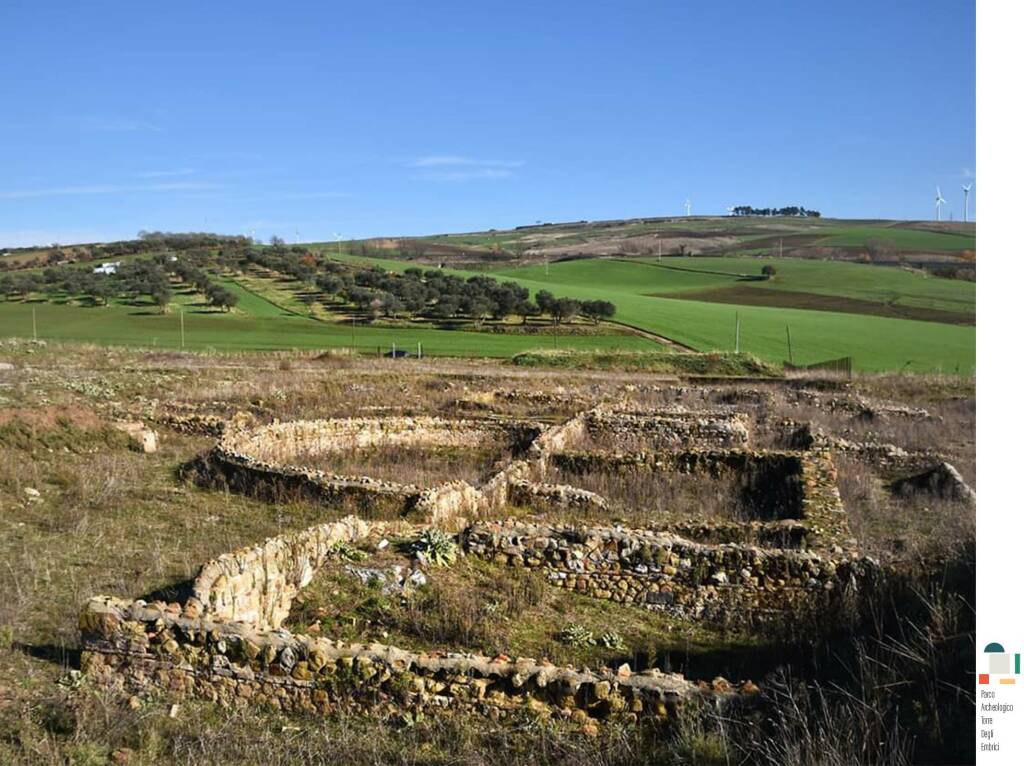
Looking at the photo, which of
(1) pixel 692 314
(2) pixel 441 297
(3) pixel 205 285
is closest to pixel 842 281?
(1) pixel 692 314

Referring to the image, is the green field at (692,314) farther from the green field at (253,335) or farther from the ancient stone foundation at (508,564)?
the ancient stone foundation at (508,564)

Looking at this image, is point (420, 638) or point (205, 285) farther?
point (205, 285)

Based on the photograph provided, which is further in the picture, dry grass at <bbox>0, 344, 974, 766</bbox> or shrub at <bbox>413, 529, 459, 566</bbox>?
shrub at <bbox>413, 529, 459, 566</bbox>

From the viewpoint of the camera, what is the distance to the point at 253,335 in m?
50.8

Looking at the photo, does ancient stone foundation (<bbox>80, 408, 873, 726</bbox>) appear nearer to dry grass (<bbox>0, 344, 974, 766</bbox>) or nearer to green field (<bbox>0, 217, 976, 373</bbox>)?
dry grass (<bbox>0, 344, 974, 766</bbox>)

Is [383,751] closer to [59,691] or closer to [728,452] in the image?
[59,691]

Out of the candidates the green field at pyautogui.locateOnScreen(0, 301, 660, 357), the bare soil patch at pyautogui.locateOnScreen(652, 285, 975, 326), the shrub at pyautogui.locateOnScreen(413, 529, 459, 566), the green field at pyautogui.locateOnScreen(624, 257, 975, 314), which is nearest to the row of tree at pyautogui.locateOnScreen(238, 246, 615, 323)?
the green field at pyautogui.locateOnScreen(0, 301, 660, 357)

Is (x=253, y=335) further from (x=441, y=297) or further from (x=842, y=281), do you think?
(x=842, y=281)

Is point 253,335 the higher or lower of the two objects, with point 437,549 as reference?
higher

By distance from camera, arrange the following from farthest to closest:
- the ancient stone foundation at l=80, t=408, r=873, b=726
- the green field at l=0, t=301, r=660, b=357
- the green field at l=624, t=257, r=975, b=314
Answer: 1. the green field at l=624, t=257, r=975, b=314
2. the green field at l=0, t=301, r=660, b=357
3. the ancient stone foundation at l=80, t=408, r=873, b=726

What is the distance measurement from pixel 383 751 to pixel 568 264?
9652cm

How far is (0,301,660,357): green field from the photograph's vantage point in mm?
47188
